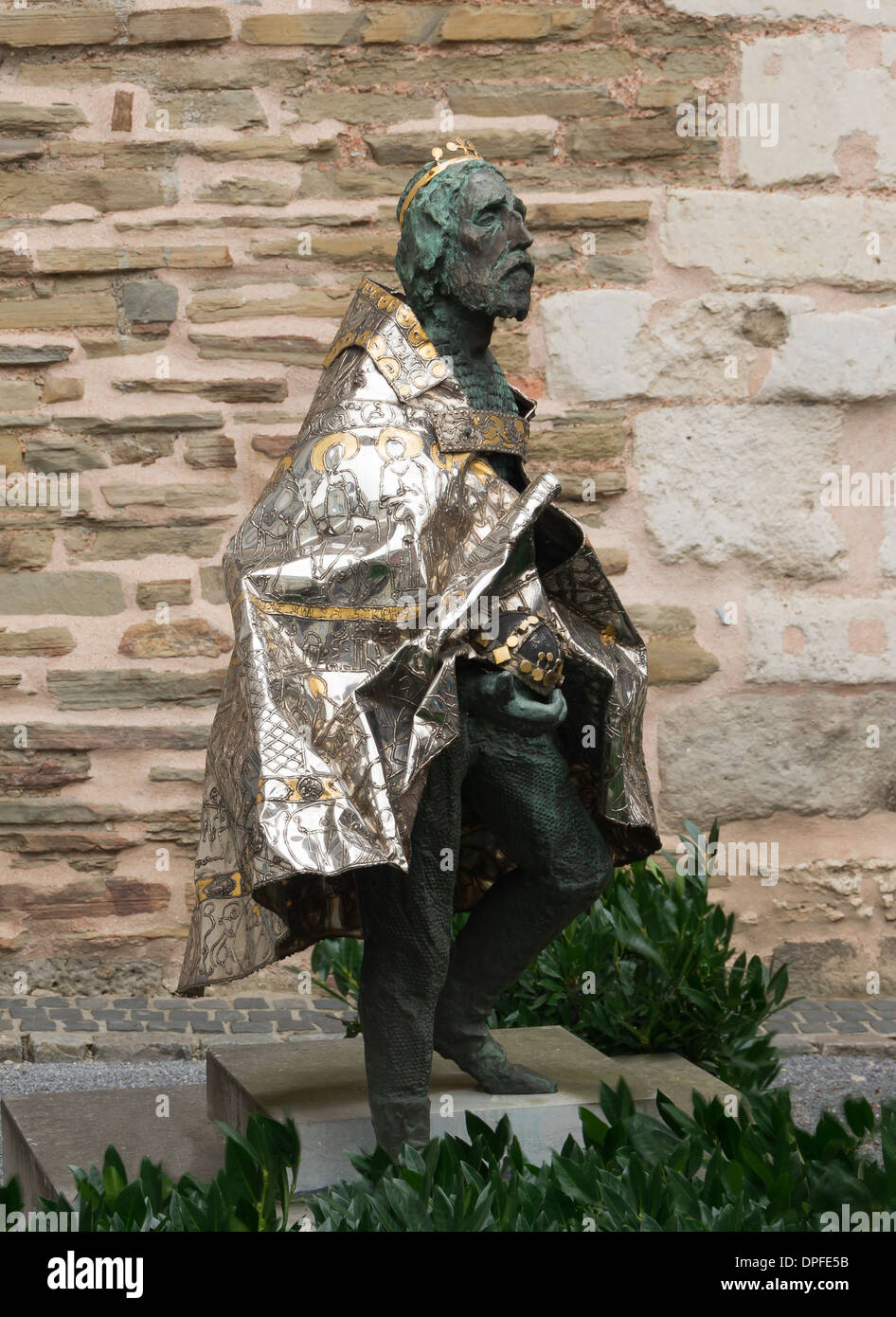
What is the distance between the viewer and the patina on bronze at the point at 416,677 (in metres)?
2.68

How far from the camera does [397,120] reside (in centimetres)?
521

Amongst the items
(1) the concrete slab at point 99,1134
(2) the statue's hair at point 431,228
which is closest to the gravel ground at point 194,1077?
(1) the concrete slab at point 99,1134

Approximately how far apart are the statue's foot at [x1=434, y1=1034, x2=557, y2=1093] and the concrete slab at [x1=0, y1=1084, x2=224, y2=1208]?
1.67ft

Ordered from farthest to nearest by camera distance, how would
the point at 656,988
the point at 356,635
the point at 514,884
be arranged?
the point at 656,988, the point at 514,884, the point at 356,635

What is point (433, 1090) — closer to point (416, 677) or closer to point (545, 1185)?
point (545, 1185)

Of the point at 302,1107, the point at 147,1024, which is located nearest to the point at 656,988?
the point at 302,1107

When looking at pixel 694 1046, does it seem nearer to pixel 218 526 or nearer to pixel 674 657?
pixel 674 657

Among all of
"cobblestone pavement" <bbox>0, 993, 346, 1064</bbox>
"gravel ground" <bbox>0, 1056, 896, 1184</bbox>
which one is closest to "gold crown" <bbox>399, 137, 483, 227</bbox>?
"gravel ground" <bbox>0, 1056, 896, 1184</bbox>

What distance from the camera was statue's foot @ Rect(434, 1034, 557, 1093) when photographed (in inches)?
128

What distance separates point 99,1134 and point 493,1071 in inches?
31.7

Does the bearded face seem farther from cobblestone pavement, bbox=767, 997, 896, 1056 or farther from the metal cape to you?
cobblestone pavement, bbox=767, 997, 896, 1056

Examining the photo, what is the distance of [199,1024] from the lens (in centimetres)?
497

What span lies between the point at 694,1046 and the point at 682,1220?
4.96ft

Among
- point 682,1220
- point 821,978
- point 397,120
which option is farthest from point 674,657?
point 682,1220
